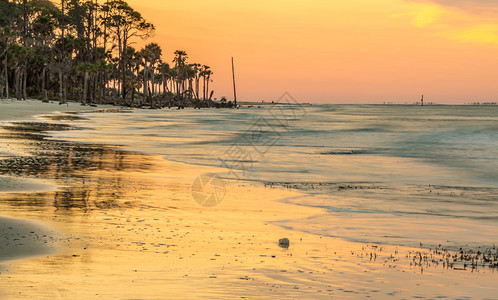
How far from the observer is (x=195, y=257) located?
401 inches

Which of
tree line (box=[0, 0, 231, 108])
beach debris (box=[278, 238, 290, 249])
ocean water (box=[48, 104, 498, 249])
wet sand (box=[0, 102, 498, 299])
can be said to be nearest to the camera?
wet sand (box=[0, 102, 498, 299])

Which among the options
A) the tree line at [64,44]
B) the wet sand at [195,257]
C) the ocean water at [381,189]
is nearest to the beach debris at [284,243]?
the wet sand at [195,257]

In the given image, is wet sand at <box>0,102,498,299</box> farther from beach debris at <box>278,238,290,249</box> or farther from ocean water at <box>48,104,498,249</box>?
ocean water at <box>48,104,498,249</box>

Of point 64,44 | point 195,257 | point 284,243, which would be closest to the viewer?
point 195,257

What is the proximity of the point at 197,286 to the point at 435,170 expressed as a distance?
905 inches

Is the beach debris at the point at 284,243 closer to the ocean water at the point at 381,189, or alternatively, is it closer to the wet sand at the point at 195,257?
the wet sand at the point at 195,257

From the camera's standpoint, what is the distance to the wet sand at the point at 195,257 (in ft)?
27.6

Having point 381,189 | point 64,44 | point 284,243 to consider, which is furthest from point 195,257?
point 64,44

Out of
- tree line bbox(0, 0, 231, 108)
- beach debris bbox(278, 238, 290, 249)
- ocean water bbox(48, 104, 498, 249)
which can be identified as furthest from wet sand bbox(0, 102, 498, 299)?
tree line bbox(0, 0, 231, 108)

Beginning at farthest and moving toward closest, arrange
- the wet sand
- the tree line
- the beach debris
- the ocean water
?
the tree line < the ocean water < the beach debris < the wet sand

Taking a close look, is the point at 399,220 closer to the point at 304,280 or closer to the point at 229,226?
the point at 229,226

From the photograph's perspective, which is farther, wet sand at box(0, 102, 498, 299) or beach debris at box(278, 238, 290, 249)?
beach debris at box(278, 238, 290, 249)

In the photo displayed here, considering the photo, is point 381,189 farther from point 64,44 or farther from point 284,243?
point 64,44

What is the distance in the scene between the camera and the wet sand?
27.6ft
